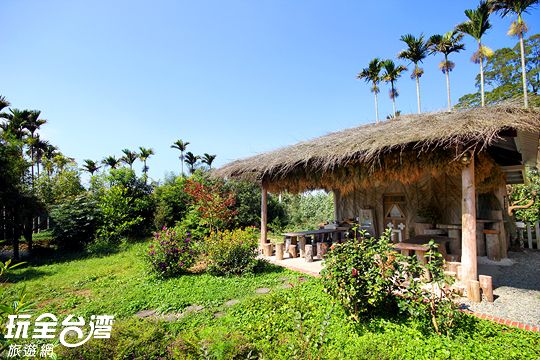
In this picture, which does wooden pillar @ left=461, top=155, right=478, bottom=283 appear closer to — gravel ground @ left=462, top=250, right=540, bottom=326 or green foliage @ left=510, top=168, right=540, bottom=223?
gravel ground @ left=462, top=250, right=540, bottom=326

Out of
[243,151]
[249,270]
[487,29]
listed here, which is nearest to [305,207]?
[243,151]

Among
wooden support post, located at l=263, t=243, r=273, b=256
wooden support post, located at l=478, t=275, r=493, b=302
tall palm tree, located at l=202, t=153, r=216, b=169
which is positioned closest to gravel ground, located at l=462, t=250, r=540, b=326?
wooden support post, located at l=478, t=275, r=493, b=302

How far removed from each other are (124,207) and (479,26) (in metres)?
22.2

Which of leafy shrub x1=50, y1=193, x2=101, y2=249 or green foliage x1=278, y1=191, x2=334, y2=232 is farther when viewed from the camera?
green foliage x1=278, y1=191, x2=334, y2=232

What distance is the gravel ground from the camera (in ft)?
12.5

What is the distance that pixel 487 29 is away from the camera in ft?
52.2

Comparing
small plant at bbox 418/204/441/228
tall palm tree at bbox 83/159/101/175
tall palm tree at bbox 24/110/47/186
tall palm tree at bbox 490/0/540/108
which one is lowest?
small plant at bbox 418/204/441/228

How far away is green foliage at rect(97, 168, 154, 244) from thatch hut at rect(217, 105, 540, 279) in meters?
6.17

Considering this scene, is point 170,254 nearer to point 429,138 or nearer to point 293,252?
point 293,252

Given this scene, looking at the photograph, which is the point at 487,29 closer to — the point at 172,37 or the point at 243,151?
the point at 243,151

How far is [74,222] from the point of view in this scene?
1134 cm

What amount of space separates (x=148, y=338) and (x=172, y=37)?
23.5 feet

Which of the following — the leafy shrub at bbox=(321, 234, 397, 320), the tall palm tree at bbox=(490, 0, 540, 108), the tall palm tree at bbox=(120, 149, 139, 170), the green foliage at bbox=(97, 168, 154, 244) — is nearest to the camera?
the leafy shrub at bbox=(321, 234, 397, 320)

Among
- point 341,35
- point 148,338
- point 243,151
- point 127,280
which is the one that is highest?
point 341,35
